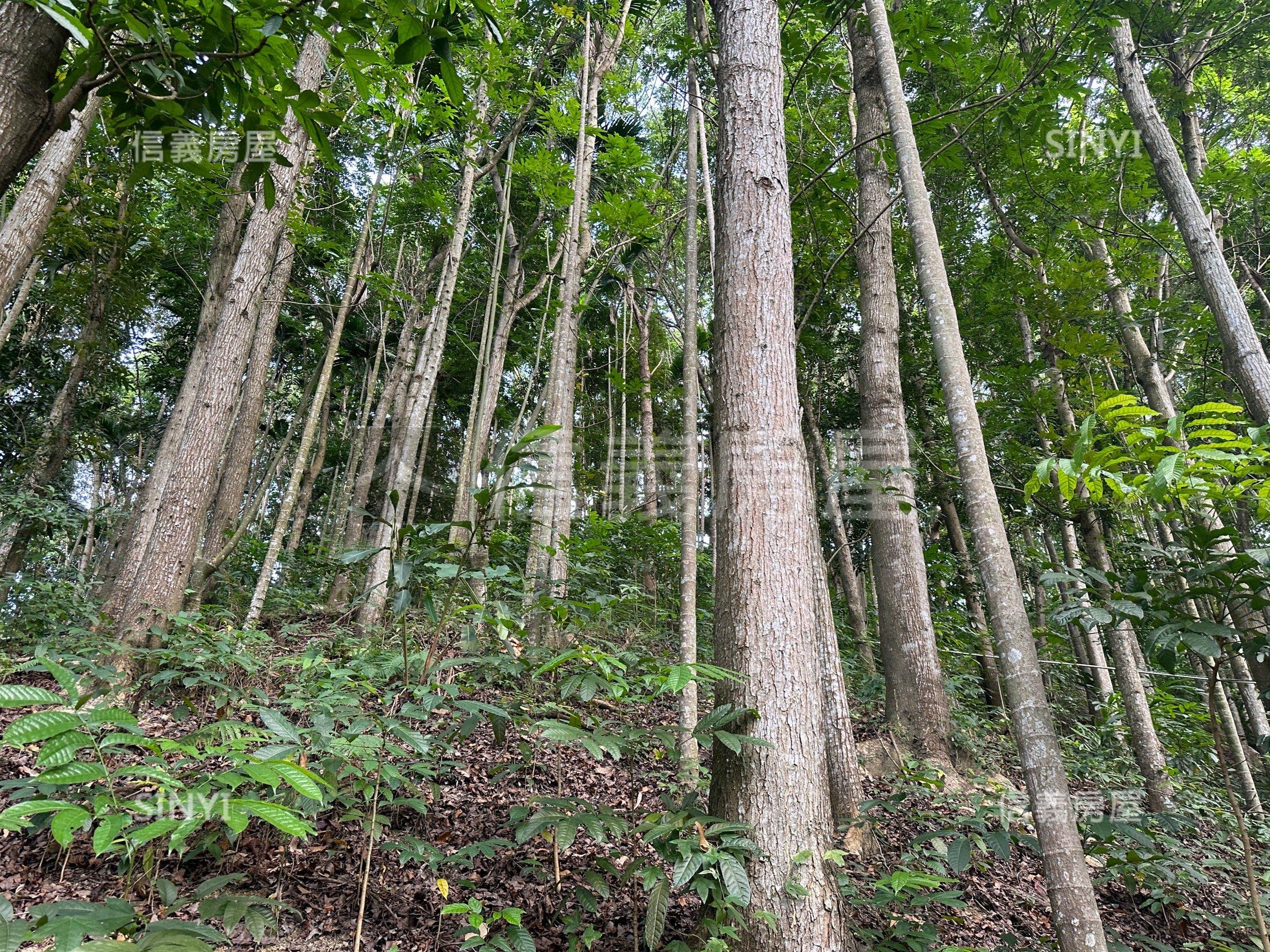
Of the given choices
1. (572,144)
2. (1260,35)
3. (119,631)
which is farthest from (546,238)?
(1260,35)

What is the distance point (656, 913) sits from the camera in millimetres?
1889

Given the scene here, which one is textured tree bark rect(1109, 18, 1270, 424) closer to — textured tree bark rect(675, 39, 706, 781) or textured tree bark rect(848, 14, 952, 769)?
textured tree bark rect(848, 14, 952, 769)

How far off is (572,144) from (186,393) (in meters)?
7.42

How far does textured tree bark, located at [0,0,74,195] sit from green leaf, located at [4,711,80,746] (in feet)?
3.76

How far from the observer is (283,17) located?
161cm

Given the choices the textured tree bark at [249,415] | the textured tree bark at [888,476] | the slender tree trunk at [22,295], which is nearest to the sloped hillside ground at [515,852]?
the textured tree bark at [888,476]

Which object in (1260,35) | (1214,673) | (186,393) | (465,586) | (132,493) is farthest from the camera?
(132,493)

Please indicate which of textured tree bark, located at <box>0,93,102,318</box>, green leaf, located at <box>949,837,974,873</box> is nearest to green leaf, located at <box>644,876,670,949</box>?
green leaf, located at <box>949,837,974,873</box>

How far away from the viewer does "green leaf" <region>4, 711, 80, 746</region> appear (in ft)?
4.02

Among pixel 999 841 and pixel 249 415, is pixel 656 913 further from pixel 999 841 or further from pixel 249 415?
pixel 249 415

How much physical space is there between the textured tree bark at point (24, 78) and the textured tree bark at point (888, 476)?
4.11 metres

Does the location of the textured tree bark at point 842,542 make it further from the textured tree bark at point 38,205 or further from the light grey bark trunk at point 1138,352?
the textured tree bark at point 38,205

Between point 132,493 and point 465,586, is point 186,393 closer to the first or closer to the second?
point 465,586

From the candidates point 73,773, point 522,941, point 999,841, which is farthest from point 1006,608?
point 73,773
